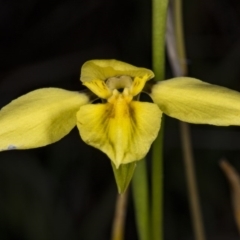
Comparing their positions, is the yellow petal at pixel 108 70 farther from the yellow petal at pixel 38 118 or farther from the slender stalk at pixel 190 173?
the slender stalk at pixel 190 173

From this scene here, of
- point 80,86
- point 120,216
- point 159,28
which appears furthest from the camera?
point 80,86

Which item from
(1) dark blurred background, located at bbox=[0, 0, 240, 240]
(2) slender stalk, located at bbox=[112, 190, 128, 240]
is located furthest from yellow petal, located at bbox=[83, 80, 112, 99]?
(1) dark blurred background, located at bbox=[0, 0, 240, 240]

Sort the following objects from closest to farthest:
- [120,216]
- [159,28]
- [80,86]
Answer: [159,28]
[120,216]
[80,86]

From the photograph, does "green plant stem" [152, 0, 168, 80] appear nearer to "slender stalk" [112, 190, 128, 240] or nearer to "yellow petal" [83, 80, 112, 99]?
"yellow petal" [83, 80, 112, 99]

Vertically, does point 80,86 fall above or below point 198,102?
below

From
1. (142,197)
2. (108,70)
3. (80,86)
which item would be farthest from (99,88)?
(80,86)

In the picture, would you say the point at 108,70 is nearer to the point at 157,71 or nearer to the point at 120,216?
the point at 157,71
